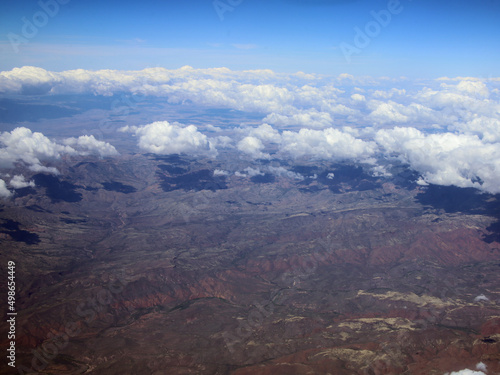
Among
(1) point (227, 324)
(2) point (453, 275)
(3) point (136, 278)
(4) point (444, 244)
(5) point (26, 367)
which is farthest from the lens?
(4) point (444, 244)

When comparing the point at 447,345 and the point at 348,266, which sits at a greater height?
the point at 447,345

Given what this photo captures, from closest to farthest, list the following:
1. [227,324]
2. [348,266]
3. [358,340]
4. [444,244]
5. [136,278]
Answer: [358,340] < [227,324] < [136,278] < [348,266] < [444,244]

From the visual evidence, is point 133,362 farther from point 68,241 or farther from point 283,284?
point 68,241

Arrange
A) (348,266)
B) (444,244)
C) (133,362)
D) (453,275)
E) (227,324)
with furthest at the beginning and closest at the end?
1. (444,244)
2. (348,266)
3. (453,275)
4. (227,324)
5. (133,362)

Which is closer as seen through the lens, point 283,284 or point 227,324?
point 227,324

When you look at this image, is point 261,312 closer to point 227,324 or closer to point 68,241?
point 227,324

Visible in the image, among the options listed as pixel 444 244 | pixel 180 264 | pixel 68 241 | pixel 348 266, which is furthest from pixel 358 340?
pixel 68 241

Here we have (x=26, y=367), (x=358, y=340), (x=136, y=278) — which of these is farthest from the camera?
(x=136, y=278)

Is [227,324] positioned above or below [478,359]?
below

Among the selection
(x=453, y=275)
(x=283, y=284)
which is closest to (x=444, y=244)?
(x=453, y=275)
